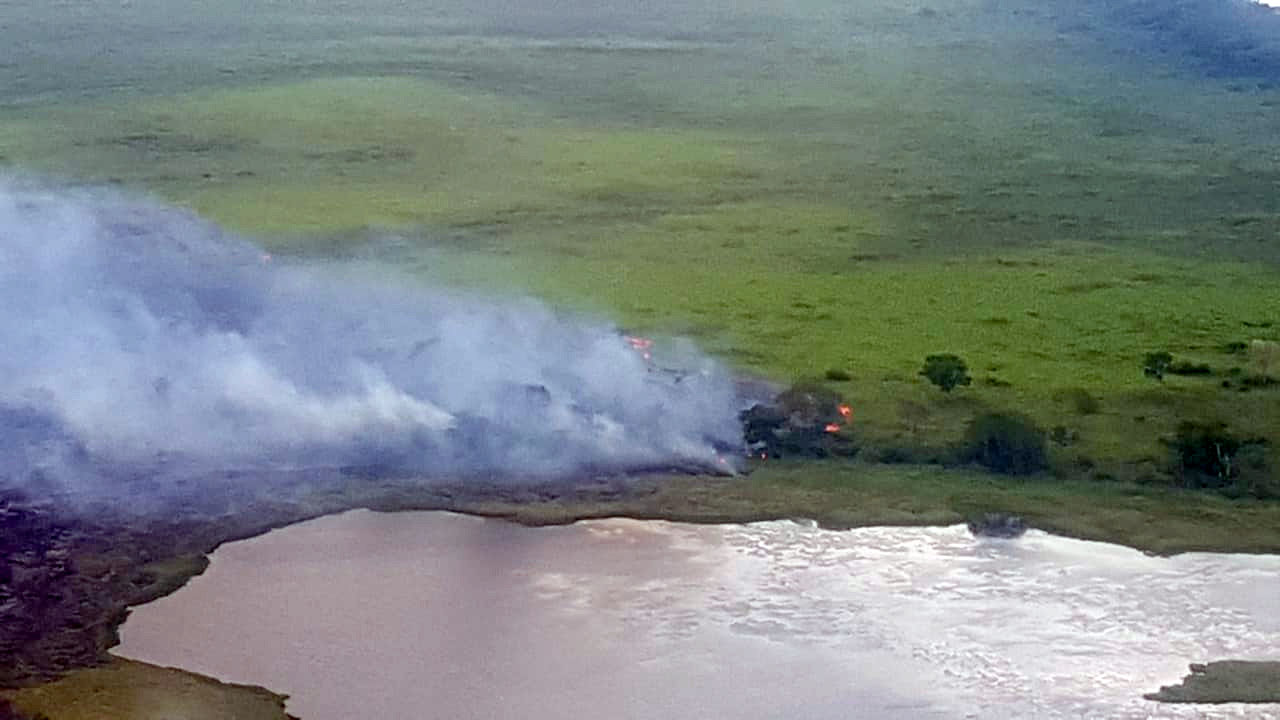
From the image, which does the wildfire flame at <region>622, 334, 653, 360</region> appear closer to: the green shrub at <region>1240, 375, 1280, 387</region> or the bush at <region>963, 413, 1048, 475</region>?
the bush at <region>963, 413, 1048, 475</region>

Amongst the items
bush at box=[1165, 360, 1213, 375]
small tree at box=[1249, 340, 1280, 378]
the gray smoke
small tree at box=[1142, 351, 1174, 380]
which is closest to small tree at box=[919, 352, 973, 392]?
small tree at box=[1142, 351, 1174, 380]

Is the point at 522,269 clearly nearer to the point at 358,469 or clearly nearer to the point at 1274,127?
A: the point at 358,469

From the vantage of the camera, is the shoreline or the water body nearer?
the water body

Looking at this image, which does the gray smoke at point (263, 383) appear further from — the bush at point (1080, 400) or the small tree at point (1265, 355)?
the small tree at point (1265, 355)

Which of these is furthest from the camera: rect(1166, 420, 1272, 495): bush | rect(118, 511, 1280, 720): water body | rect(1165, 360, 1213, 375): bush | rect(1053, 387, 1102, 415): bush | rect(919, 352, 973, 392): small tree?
rect(1165, 360, 1213, 375): bush

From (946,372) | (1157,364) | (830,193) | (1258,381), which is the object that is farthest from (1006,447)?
(830,193)

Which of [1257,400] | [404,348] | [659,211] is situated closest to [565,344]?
[404,348]
